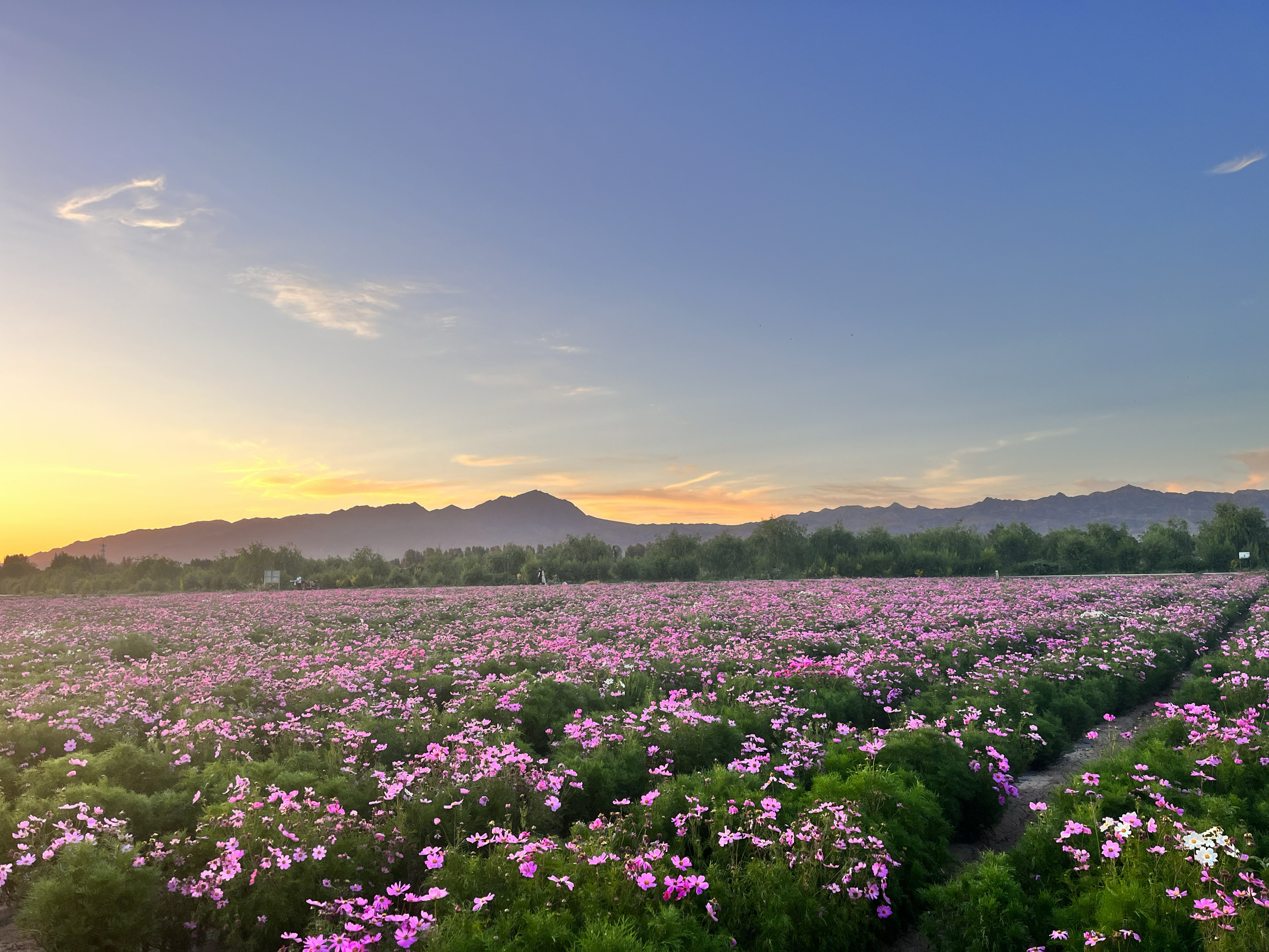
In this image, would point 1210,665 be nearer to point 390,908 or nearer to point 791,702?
point 791,702

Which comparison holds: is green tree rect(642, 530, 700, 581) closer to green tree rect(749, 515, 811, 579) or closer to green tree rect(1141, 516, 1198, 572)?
green tree rect(749, 515, 811, 579)

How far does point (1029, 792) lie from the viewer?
880cm

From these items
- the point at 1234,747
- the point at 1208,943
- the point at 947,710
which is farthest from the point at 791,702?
the point at 1208,943

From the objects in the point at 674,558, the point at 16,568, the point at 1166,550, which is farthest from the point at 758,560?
the point at 16,568

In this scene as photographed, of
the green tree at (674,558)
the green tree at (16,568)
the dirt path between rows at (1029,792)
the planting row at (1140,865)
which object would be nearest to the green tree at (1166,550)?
the green tree at (674,558)

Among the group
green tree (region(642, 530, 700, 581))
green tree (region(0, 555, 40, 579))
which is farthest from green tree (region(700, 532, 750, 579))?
green tree (region(0, 555, 40, 579))

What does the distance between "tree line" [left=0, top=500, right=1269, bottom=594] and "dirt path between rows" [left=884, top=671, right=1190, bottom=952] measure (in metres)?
49.9

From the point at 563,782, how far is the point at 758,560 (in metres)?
66.4

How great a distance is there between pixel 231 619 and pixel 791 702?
22.1 m

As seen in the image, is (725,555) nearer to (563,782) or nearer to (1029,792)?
(1029,792)

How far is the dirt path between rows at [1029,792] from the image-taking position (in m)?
5.94

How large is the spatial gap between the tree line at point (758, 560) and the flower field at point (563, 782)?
156 feet

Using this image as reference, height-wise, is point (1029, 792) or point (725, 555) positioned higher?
point (725, 555)

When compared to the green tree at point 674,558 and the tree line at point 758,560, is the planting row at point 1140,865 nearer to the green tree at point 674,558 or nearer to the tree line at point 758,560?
the green tree at point 674,558
